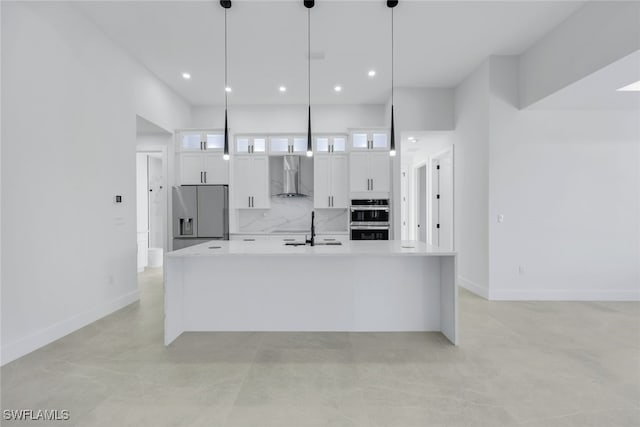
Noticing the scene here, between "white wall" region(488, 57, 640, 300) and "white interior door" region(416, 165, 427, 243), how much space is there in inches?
122

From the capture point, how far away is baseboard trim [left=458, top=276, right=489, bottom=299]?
4515mm

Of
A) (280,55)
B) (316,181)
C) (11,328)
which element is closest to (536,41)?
(280,55)

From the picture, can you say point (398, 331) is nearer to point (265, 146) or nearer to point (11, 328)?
point (11, 328)

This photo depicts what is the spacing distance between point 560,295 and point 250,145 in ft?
17.8

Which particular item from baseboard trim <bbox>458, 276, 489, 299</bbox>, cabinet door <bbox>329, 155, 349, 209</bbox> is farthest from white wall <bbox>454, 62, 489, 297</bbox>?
cabinet door <bbox>329, 155, 349, 209</bbox>

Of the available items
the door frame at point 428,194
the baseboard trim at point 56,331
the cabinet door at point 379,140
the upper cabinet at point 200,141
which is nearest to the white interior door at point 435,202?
the door frame at point 428,194

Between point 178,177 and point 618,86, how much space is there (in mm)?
6350

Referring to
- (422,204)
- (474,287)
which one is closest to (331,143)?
(422,204)

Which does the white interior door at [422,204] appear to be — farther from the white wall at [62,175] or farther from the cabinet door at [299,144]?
the white wall at [62,175]

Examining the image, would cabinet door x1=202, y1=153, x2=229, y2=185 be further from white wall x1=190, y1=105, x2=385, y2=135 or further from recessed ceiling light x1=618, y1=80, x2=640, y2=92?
recessed ceiling light x1=618, y1=80, x2=640, y2=92

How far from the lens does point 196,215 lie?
564 cm

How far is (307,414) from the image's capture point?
1927 millimetres

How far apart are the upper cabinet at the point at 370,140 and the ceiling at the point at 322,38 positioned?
747mm

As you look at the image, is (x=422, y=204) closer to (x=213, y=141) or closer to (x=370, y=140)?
(x=370, y=140)
